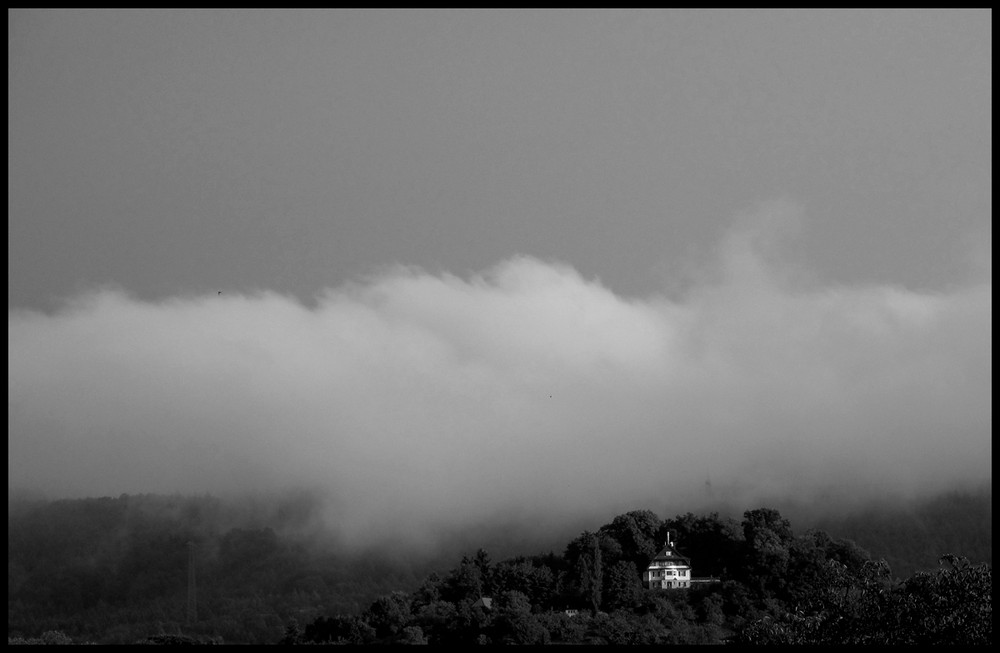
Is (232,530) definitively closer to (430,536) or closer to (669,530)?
(430,536)

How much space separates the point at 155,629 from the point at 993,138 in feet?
293

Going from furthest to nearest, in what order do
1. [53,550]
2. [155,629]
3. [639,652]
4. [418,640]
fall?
[53,550] → [155,629] → [418,640] → [639,652]

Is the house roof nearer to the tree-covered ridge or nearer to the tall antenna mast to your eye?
the tree-covered ridge

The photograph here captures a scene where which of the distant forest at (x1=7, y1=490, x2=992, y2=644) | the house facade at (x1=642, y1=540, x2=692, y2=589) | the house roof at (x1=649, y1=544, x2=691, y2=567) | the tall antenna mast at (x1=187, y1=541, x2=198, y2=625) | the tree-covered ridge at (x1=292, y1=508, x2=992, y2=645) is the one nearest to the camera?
the distant forest at (x1=7, y1=490, x2=992, y2=644)

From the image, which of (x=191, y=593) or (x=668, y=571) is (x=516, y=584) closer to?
(x=668, y=571)

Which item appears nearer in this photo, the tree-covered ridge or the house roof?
the tree-covered ridge

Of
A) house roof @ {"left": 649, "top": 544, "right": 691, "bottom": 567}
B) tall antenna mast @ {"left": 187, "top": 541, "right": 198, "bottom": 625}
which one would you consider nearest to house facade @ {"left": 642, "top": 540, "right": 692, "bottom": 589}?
house roof @ {"left": 649, "top": 544, "right": 691, "bottom": 567}

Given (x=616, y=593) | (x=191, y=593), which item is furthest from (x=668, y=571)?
(x=191, y=593)

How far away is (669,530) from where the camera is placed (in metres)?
70.2

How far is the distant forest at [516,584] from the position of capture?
2961 centimetres

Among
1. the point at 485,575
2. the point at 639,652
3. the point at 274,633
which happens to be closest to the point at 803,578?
the point at 485,575

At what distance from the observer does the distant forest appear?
29.6 m

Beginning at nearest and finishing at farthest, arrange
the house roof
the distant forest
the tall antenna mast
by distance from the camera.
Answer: the distant forest
the house roof
the tall antenna mast

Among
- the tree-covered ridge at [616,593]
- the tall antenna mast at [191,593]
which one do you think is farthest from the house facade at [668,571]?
the tall antenna mast at [191,593]
